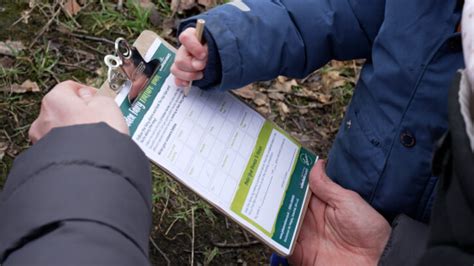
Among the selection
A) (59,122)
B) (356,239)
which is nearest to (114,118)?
(59,122)

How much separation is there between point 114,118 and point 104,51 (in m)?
1.38

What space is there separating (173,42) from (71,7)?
41 cm

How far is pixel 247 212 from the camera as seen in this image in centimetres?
141

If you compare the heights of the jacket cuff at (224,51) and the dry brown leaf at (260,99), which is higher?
the jacket cuff at (224,51)

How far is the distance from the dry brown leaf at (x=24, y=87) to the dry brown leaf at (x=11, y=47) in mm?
136

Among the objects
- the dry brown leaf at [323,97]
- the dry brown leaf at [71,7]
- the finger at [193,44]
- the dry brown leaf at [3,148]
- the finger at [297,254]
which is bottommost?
the dry brown leaf at [3,148]

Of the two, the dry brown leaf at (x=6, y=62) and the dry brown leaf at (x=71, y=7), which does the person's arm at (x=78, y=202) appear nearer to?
the dry brown leaf at (x=6, y=62)

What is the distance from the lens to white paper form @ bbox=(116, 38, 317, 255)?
1.34 m

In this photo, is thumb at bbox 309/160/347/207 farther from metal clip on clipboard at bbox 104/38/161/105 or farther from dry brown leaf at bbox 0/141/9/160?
dry brown leaf at bbox 0/141/9/160

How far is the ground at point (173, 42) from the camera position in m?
2.09

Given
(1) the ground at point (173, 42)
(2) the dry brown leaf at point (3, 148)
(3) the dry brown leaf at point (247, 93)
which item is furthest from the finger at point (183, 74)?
(3) the dry brown leaf at point (247, 93)

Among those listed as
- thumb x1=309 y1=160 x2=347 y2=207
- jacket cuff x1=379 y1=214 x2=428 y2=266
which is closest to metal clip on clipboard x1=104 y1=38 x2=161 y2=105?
thumb x1=309 y1=160 x2=347 y2=207

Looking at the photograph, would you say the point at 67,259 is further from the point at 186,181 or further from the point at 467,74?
the point at 467,74

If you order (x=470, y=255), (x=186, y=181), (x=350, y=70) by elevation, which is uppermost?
(x=470, y=255)
